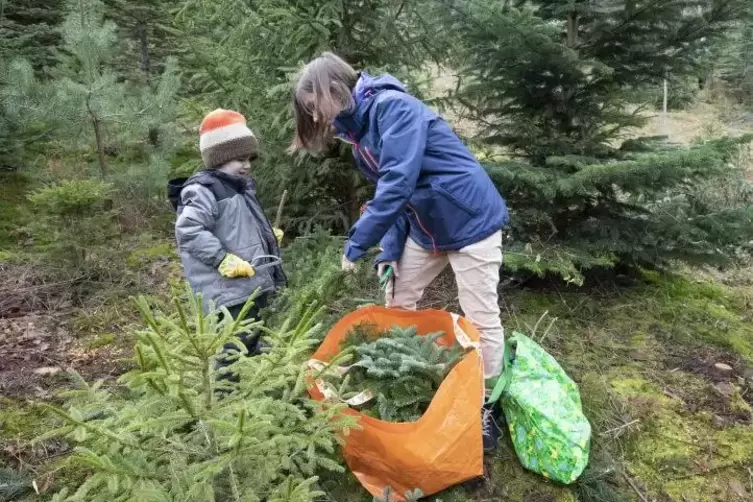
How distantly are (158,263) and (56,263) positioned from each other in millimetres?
876

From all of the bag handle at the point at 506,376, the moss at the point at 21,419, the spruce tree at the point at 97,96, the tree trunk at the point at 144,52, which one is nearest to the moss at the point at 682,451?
the bag handle at the point at 506,376

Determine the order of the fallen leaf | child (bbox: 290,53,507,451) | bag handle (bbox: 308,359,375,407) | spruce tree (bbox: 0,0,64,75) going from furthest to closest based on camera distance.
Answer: spruce tree (bbox: 0,0,64,75)
the fallen leaf
child (bbox: 290,53,507,451)
bag handle (bbox: 308,359,375,407)

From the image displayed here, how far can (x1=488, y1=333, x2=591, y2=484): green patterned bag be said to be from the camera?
2555 millimetres

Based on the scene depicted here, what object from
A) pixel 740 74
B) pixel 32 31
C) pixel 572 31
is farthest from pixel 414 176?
pixel 740 74

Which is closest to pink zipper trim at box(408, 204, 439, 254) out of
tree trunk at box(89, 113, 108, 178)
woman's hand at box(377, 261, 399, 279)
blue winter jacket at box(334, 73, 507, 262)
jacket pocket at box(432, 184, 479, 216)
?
blue winter jacket at box(334, 73, 507, 262)

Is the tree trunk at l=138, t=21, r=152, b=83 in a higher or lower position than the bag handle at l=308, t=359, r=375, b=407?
higher

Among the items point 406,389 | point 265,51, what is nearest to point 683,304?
point 406,389

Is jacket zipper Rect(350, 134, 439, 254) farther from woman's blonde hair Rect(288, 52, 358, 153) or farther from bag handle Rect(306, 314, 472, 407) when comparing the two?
bag handle Rect(306, 314, 472, 407)

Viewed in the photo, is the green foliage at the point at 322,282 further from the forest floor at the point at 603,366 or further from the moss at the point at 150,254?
the moss at the point at 150,254

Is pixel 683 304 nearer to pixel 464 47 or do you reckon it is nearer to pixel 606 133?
pixel 606 133

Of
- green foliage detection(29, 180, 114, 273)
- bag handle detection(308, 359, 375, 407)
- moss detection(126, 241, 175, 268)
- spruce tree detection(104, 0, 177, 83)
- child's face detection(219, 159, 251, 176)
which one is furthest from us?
spruce tree detection(104, 0, 177, 83)

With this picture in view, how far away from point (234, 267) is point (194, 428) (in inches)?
38.7

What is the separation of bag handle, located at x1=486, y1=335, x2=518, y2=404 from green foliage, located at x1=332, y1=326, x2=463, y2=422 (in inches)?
11.3

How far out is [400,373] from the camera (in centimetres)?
254
